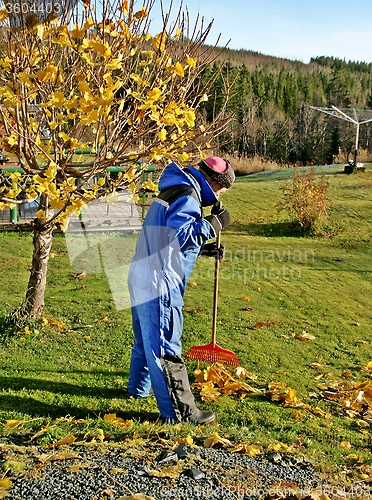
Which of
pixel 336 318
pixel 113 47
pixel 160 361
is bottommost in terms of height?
pixel 336 318

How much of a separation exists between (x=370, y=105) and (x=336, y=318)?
60306 millimetres

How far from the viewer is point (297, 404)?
4.88 meters

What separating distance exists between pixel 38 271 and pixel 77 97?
2.19 meters

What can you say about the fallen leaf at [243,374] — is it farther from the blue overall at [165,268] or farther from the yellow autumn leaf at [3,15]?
the yellow autumn leaf at [3,15]

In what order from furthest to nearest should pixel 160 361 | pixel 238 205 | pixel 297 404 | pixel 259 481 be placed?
1. pixel 238 205
2. pixel 297 404
3. pixel 160 361
4. pixel 259 481

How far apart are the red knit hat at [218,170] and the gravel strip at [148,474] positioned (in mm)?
1956

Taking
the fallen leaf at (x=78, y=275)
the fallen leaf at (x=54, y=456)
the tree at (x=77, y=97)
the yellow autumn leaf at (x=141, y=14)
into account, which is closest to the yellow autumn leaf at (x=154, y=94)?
the tree at (x=77, y=97)

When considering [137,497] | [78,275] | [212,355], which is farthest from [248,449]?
[78,275]

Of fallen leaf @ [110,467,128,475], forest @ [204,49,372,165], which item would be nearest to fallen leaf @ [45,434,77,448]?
fallen leaf @ [110,467,128,475]

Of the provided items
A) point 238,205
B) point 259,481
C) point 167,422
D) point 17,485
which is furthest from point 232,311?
point 238,205

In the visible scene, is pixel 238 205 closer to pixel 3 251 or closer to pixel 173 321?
pixel 3 251

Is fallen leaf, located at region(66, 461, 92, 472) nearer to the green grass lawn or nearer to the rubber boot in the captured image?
the green grass lawn

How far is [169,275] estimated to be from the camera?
4090 mm

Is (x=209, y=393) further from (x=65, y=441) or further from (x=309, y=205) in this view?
(x=309, y=205)
